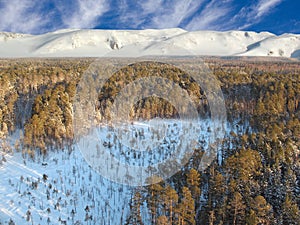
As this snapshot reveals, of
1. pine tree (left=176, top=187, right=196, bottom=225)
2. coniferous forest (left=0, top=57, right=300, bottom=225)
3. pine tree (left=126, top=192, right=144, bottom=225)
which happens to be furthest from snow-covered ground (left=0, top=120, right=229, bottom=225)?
pine tree (left=176, top=187, right=196, bottom=225)

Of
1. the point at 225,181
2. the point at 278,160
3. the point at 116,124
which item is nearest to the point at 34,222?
the point at 225,181

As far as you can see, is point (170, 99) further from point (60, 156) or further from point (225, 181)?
point (225, 181)

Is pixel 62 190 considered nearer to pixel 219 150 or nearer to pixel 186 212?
pixel 186 212

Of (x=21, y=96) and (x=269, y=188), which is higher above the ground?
(x=21, y=96)

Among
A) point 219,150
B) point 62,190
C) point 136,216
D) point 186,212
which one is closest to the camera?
point 186,212

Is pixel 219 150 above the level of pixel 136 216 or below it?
above

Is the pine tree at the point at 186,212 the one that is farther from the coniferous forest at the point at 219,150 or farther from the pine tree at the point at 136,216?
the pine tree at the point at 136,216

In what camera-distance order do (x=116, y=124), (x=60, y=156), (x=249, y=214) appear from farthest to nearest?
(x=116, y=124) → (x=60, y=156) → (x=249, y=214)

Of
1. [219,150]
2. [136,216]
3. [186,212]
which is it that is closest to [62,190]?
[136,216]
